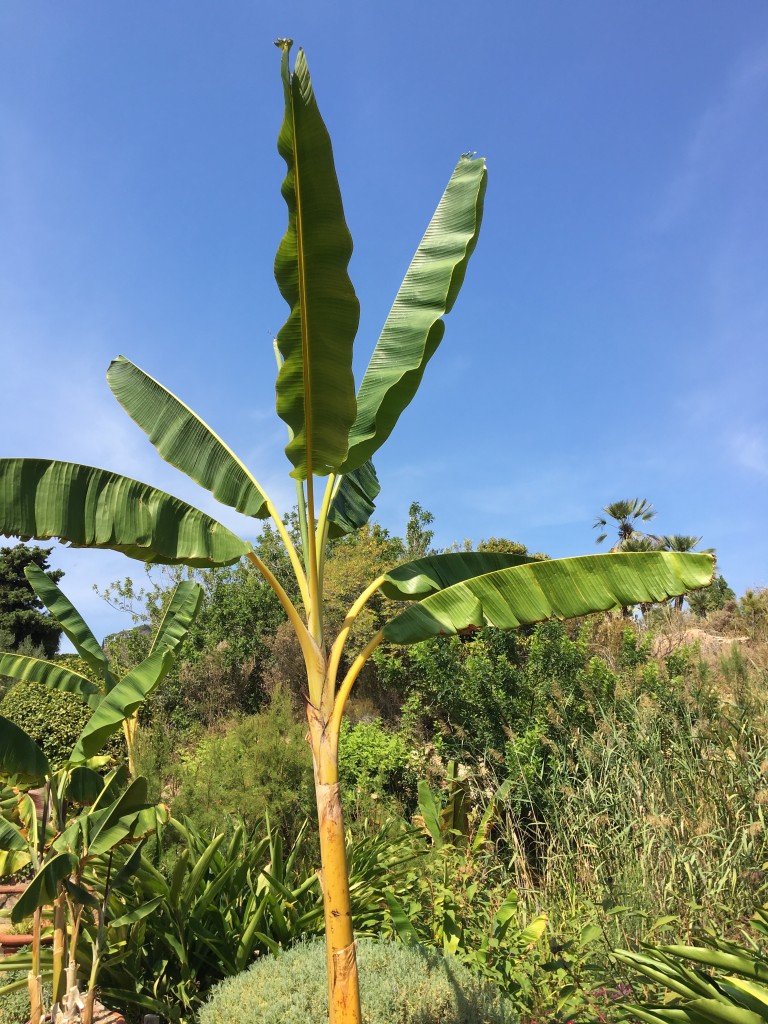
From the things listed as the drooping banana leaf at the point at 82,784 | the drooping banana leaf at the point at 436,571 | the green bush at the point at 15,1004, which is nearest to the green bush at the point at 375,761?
the green bush at the point at 15,1004

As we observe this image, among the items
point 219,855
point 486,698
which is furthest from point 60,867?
point 486,698

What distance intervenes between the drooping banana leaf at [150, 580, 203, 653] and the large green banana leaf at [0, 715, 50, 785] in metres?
1.35

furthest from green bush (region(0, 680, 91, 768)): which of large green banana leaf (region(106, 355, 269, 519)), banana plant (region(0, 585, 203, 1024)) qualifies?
large green banana leaf (region(106, 355, 269, 519))

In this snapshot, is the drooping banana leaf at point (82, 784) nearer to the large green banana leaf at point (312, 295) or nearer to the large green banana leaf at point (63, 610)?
the large green banana leaf at point (63, 610)

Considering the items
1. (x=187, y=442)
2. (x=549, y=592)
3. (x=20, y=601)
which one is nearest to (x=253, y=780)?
(x=187, y=442)

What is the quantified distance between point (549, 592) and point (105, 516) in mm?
2632

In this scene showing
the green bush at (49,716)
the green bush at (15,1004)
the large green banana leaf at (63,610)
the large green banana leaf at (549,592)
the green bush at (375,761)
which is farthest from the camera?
the green bush at (49,716)

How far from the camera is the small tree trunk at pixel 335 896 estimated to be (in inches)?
132

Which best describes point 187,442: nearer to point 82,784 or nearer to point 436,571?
point 436,571

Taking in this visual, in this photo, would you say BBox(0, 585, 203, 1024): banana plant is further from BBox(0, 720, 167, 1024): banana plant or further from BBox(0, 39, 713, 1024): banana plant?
BBox(0, 39, 713, 1024): banana plant

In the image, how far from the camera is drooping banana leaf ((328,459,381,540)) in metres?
5.38

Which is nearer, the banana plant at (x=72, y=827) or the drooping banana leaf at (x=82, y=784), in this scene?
the banana plant at (x=72, y=827)

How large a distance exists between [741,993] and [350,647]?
48.4ft

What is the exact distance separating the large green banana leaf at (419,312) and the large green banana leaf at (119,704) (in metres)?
1.81
